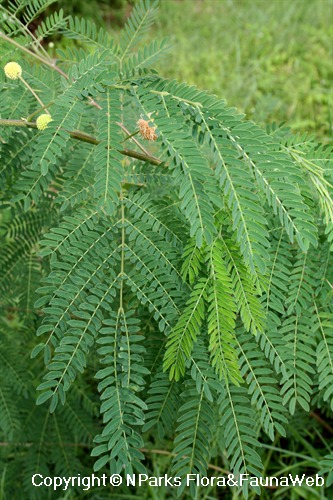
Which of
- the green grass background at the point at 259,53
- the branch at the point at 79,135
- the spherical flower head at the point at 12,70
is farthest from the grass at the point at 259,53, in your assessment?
the spherical flower head at the point at 12,70

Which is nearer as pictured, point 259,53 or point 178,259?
point 178,259

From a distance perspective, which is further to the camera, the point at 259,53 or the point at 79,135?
the point at 259,53

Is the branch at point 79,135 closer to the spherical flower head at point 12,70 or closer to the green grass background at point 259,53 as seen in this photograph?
the spherical flower head at point 12,70

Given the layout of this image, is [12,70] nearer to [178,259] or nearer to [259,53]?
[178,259]

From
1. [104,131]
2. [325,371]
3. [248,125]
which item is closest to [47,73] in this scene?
[104,131]

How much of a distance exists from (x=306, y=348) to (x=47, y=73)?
724 mm

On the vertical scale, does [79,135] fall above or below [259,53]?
below

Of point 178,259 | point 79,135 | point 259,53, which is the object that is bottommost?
point 178,259

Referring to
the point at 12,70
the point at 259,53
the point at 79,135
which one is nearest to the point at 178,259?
the point at 79,135

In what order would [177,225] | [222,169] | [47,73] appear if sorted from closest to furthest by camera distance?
[222,169] < [177,225] < [47,73]

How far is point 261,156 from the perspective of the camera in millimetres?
816

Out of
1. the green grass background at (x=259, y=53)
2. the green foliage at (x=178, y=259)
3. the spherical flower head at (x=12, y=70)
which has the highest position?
the green grass background at (x=259, y=53)

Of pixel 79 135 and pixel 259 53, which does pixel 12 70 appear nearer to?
pixel 79 135

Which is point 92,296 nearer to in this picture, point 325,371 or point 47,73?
point 325,371
